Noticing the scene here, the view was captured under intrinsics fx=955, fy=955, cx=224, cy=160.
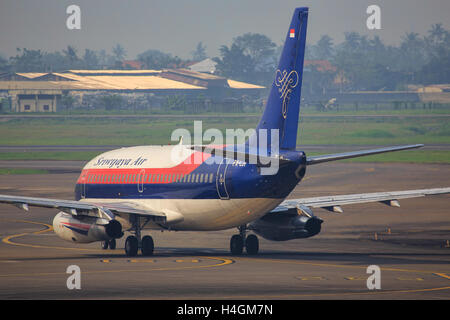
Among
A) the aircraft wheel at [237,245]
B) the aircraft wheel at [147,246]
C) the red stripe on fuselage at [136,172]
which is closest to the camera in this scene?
the red stripe on fuselage at [136,172]

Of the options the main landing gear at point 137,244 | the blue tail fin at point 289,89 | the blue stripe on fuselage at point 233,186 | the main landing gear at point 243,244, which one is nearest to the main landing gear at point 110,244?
the blue stripe on fuselage at point 233,186

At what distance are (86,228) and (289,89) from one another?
424 inches

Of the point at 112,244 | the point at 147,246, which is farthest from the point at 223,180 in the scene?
the point at 112,244

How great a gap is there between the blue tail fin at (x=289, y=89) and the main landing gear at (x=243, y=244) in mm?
5591

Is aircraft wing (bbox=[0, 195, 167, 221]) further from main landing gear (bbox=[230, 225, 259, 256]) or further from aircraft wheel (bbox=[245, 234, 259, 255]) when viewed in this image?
aircraft wheel (bbox=[245, 234, 259, 255])

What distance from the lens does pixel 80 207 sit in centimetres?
4072

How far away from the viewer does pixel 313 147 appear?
120438 mm

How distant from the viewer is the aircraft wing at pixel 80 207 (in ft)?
131

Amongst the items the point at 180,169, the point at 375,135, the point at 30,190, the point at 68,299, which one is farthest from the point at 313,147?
the point at 68,299

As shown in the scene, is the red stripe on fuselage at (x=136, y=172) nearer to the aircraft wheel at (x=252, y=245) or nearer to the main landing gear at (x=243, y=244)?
the main landing gear at (x=243, y=244)

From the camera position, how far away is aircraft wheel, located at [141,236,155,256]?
140 feet

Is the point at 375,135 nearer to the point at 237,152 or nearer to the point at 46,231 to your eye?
the point at 46,231
